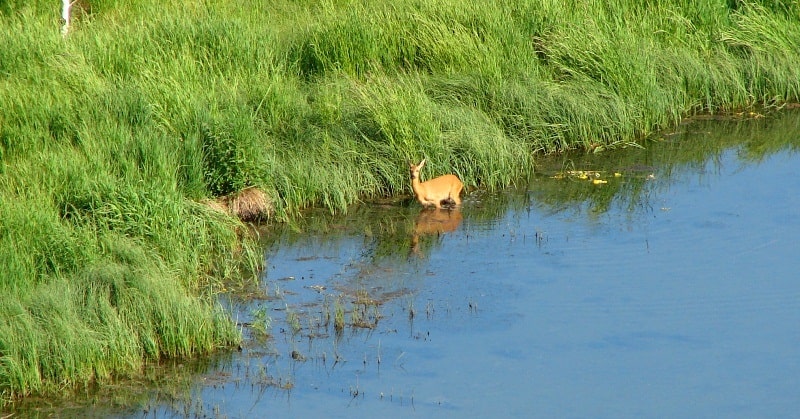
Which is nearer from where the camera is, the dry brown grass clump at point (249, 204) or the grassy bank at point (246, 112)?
the grassy bank at point (246, 112)

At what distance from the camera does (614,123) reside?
1316 centimetres

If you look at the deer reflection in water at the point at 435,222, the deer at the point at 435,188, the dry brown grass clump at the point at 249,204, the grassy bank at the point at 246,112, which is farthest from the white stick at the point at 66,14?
the deer reflection in water at the point at 435,222

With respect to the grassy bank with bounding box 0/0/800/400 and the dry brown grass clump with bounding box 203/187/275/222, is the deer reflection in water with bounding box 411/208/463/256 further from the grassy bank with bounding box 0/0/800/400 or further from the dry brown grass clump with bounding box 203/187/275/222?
the dry brown grass clump with bounding box 203/187/275/222

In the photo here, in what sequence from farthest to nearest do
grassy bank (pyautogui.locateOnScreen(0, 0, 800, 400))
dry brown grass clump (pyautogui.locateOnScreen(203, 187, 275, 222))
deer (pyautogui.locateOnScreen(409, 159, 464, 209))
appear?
deer (pyautogui.locateOnScreen(409, 159, 464, 209))
dry brown grass clump (pyautogui.locateOnScreen(203, 187, 275, 222))
grassy bank (pyautogui.locateOnScreen(0, 0, 800, 400))

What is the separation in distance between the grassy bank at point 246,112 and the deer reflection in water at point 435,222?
1.84 feet

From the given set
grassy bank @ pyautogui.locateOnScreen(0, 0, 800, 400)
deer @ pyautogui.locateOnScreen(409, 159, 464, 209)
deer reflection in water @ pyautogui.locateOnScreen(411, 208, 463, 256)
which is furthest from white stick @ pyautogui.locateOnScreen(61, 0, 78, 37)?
deer reflection in water @ pyautogui.locateOnScreen(411, 208, 463, 256)

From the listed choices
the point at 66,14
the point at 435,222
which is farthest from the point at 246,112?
the point at 66,14

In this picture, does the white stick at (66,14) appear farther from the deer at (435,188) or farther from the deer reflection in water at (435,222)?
the deer reflection in water at (435,222)

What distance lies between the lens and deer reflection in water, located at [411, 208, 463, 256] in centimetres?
1085

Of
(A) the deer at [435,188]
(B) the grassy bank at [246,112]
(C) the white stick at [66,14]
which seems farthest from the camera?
(C) the white stick at [66,14]

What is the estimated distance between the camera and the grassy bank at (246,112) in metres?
8.23

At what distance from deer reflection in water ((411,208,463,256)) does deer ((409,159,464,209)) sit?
0.08 meters

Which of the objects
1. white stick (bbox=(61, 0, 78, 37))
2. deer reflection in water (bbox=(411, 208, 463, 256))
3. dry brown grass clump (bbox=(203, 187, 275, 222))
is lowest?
deer reflection in water (bbox=(411, 208, 463, 256))

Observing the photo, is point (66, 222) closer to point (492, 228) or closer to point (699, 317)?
point (492, 228)
